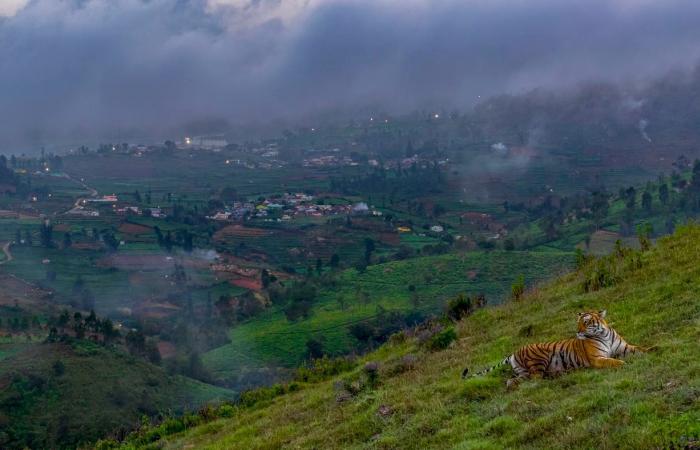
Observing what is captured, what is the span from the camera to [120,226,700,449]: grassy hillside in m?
7.43

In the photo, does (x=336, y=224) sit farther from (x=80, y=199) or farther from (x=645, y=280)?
(x=645, y=280)

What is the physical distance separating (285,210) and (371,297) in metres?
58.2

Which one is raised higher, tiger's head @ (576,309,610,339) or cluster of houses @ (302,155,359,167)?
cluster of houses @ (302,155,359,167)

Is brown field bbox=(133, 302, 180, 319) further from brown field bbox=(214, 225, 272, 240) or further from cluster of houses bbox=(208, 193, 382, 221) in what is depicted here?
cluster of houses bbox=(208, 193, 382, 221)

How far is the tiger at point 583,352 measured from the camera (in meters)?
9.48

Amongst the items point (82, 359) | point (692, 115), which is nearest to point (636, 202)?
point (82, 359)

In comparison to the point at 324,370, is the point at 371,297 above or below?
below

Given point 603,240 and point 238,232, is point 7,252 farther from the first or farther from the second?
point 603,240

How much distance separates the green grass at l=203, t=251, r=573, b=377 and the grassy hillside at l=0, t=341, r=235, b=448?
952 cm

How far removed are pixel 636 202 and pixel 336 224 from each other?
4627 centimetres

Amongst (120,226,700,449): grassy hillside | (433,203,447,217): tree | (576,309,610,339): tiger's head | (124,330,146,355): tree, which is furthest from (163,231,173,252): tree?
(576,309,610,339): tiger's head

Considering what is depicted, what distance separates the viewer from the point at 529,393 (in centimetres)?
919

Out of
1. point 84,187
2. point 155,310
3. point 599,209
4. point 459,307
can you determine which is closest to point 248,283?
point 155,310

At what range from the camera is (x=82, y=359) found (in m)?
40.6
